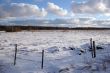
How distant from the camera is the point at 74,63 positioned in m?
16.6

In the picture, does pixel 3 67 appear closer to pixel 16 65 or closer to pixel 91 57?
pixel 16 65

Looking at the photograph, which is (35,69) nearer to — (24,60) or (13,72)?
(13,72)

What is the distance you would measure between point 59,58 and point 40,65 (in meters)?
2.78

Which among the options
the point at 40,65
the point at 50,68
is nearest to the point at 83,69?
the point at 50,68

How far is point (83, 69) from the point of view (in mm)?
14734

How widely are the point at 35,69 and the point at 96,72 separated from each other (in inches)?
172

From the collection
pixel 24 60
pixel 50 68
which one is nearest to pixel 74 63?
pixel 50 68

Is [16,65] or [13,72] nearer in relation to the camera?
[13,72]

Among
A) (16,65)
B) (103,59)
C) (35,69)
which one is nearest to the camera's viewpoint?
(35,69)

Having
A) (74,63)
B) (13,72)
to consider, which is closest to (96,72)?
(74,63)

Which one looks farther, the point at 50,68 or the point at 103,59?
the point at 103,59

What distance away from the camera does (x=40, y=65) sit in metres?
16.2

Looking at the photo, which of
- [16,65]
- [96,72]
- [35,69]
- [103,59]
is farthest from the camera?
[103,59]

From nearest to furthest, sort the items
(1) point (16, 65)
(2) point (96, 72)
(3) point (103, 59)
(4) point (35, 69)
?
(2) point (96, 72)
(4) point (35, 69)
(1) point (16, 65)
(3) point (103, 59)
